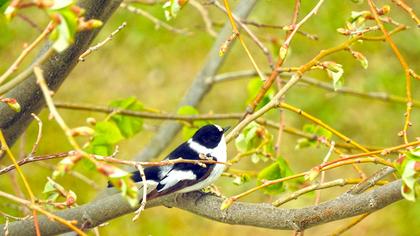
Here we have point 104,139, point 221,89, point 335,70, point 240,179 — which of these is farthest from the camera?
point 221,89

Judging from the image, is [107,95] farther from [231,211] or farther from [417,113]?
[231,211]

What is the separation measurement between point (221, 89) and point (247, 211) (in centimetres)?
375

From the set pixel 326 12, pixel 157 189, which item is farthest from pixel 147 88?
pixel 157 189

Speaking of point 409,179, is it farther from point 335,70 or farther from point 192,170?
point 192,170

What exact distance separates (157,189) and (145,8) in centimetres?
362

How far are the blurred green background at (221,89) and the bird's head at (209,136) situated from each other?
6.57ft

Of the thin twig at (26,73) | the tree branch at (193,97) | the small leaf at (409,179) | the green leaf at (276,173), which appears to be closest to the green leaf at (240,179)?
the green leaf at (276,173)

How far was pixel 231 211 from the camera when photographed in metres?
2.04

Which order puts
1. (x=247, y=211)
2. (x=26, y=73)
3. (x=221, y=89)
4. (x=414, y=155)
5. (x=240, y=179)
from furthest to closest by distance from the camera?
(x=221, y=89)
(x=240, y=179)
(x=247, y=211)
(x=414, y=155)
(x=26, y=73)

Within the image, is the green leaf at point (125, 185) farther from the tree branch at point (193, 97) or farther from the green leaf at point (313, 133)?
the tree branch at point (193, 97)

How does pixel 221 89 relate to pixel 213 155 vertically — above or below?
above

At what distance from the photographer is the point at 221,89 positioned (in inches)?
226

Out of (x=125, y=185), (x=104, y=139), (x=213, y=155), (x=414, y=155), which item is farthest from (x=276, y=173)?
(x=125, y=185)

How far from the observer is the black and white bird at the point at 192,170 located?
2268 millimetres
